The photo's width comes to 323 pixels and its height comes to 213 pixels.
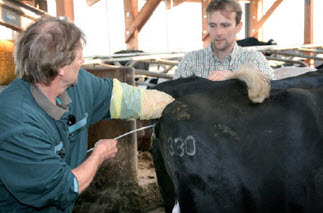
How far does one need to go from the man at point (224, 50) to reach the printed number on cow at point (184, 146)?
1180 mm

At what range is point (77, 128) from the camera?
66.2 inches

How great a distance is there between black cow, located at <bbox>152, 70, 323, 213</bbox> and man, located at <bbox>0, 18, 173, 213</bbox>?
0.30 metres

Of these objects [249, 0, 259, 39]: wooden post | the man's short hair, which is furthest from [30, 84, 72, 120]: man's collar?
[249, 0, 259, 39]: wooden post

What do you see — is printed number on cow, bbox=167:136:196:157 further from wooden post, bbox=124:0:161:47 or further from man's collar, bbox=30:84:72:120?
wooden post, bbox=124:0:161:47

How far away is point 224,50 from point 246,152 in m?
1.36

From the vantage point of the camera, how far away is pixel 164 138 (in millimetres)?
1453

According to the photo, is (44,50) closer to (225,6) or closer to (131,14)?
(225,6)

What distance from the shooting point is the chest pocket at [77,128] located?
1.65 meters

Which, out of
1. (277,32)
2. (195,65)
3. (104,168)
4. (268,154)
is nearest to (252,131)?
(268,154)

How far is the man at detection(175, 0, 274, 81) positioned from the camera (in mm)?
2490

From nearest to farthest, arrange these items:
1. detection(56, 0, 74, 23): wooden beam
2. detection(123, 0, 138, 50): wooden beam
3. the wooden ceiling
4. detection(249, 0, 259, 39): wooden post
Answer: detection(56, 0, 74, 23): wooden beam < the wooden ceiling < detection(123, 0, 138, 50): wooden beam < detection(249, 0, 259, 39): wooden post

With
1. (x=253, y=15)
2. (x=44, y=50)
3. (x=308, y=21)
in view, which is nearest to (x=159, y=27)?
(x=253, y=15)

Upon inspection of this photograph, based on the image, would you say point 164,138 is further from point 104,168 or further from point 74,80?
point 104,168

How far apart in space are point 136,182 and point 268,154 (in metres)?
1.68
